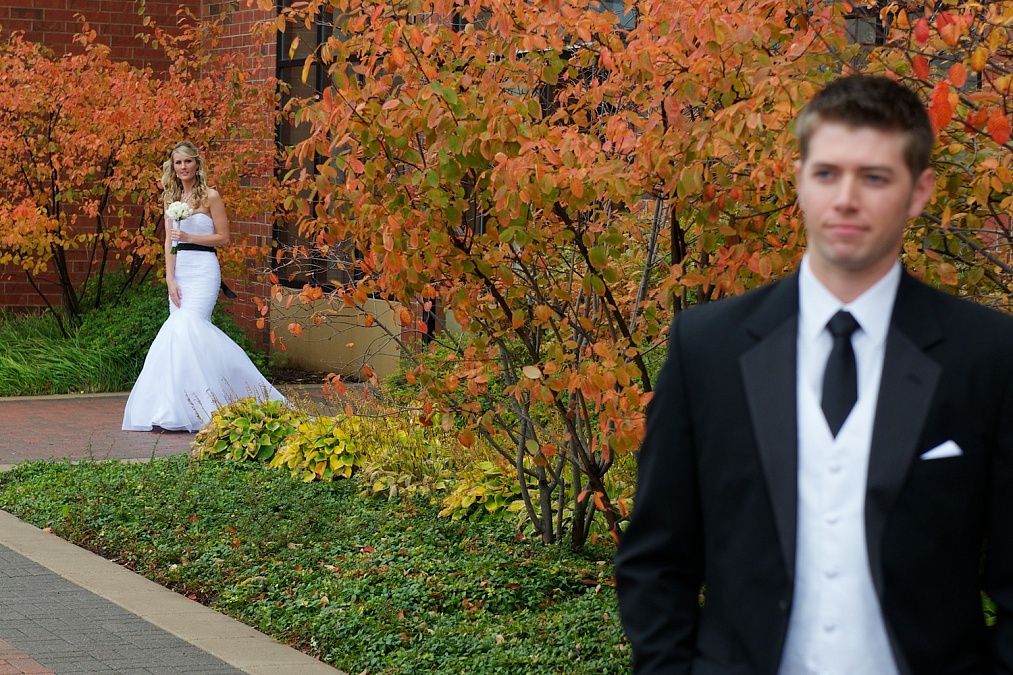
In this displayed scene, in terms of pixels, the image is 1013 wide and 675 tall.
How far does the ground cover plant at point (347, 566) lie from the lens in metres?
5.57

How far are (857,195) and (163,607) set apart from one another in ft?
16.3

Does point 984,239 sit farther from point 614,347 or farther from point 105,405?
point 105,405

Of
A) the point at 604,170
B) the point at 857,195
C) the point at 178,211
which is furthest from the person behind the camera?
the point at 178,211

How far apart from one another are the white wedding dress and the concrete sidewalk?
312cm

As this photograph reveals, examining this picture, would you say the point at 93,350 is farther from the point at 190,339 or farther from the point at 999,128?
the point at 999,128

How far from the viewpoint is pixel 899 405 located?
7.05 ft

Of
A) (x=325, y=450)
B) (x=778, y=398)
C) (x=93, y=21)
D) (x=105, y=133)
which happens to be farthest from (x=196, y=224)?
(x=778, y=398)

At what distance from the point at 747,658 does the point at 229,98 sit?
12.5m

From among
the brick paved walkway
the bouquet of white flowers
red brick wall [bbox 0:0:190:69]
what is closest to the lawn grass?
the brick paved walkway

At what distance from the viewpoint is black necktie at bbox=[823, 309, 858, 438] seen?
7.14 feet

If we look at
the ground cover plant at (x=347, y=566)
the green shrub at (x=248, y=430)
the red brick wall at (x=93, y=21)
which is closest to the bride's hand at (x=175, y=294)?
the green shrub at (x=248, y=430)

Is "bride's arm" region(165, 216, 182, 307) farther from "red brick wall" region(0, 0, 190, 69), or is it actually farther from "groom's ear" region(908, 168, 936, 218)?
"groom's ear" region(908, 168, 936, 218)

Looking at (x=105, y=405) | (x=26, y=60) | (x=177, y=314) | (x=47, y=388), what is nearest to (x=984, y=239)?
(x=177, y=314)

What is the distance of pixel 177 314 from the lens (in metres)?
11.8
